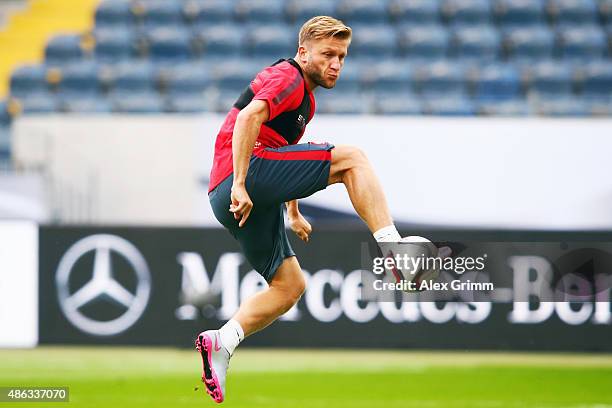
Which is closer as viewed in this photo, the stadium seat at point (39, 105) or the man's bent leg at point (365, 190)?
the man's bent leg at point (365, 190)

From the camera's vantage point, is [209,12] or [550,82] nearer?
[550,82]

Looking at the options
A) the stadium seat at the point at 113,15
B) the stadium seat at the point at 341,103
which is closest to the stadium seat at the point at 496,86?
the stadium seat at the point at 341,103

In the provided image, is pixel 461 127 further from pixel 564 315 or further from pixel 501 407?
pixel 501 407

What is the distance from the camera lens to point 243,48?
525 inches

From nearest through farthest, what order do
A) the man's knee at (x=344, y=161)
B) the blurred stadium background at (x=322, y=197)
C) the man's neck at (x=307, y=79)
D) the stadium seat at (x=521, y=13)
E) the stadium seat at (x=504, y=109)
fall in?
the man's knee at (x=344, y=161) < the man's neck at (x=307, y=79) < the blurred stadium background at (x=322, y=197) < the stadium seat at (x=504, y=109) < the stadium seat at (x=521, y=13)

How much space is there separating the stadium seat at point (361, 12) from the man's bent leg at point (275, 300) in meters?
8.58

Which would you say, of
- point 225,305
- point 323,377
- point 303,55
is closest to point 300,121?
point 303,55

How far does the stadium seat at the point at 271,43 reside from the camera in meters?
13.0

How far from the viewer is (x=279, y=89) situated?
491cm

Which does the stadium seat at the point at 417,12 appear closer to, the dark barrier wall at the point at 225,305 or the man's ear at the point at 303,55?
the dark barrier wall at the point at 225,305

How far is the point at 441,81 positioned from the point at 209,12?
3.57 meters

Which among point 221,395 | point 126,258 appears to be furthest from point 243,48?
point 221,395

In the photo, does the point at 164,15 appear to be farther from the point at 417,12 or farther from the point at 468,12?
the point at 468,12

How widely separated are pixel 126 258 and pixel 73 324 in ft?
2.61
